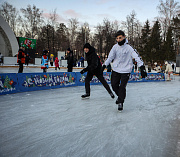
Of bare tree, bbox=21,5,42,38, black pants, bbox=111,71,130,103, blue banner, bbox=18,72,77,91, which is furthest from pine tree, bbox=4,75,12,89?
bare tree, bbox=21,5,42,38

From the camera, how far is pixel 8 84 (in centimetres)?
523

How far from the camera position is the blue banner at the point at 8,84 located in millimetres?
5058

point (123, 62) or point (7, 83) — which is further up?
point (123, 62)

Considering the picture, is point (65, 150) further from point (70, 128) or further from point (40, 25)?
point (40, 25)

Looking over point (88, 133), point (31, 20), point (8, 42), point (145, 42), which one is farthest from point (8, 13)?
point (88, 133)

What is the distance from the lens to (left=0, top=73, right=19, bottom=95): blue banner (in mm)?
5058

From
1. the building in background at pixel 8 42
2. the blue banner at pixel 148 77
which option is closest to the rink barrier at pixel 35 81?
the blue banner at pixel 148 77

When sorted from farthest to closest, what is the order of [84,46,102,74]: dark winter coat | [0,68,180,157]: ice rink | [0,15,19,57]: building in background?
1. [0,15,19,57]: building in background
2. [84,46,102,74]: dark winter coat
3. [0,68,180,157]: ice rink

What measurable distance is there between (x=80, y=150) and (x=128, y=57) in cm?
213

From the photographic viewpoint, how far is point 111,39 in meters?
33.8

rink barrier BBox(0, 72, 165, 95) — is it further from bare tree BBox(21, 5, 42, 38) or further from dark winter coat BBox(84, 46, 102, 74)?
bare tree BBox(21, 5, 42, 38)

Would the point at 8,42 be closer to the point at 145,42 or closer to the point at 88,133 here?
the point at 88,133

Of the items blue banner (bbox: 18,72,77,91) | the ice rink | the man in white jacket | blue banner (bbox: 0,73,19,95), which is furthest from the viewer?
blue banner (bbox: 18,72,77,91)

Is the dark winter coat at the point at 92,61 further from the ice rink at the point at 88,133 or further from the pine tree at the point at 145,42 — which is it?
the pine tree at the point at 145,42
